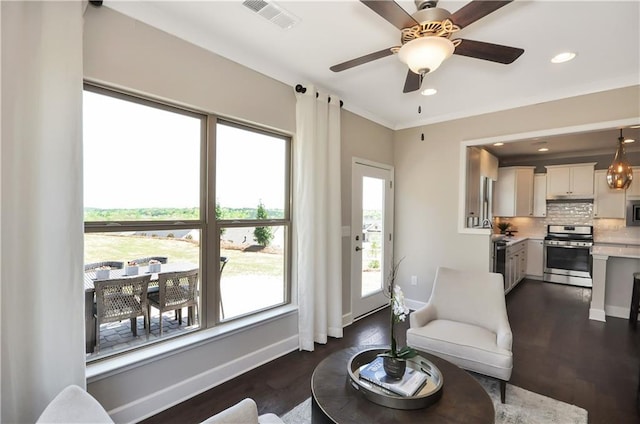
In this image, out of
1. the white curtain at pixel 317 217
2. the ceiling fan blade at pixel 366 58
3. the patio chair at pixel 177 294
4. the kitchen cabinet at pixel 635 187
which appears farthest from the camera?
the kitchen cabinet at pixel 635 187

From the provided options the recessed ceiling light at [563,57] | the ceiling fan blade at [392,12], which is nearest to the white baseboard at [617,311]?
the recessed ceiling light at [563,57]

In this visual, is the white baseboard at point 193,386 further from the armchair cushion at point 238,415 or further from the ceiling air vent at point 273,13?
the ceiling air vent at point 273,13

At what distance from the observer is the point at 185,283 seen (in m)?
2.42

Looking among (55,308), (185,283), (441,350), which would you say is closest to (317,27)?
(185,283)

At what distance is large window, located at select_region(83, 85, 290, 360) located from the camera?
1991mm

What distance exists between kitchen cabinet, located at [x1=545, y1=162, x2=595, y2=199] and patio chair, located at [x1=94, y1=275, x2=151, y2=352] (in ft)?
24.1

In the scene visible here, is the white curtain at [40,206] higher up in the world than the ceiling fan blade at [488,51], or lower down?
lower down

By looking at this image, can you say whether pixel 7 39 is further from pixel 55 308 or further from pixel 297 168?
pixel 297 168

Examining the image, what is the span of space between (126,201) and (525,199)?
23.3 feet

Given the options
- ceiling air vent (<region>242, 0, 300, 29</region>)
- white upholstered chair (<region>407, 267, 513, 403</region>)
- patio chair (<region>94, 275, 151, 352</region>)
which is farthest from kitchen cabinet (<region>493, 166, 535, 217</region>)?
patio chair (<region>94, 275, 151, 352</region>)

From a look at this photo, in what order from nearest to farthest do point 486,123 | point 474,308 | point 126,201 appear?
1. point 126,201
2. point 474,308
3. point 486,123

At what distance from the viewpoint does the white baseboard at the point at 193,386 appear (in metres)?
1.98

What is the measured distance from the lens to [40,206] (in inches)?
60.6

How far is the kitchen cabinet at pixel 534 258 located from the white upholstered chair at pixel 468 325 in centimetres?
452
